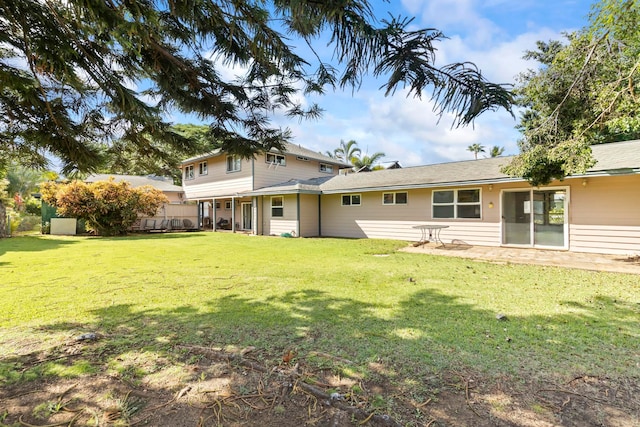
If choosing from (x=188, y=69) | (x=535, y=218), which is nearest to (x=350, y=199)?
(x=535, y=218)

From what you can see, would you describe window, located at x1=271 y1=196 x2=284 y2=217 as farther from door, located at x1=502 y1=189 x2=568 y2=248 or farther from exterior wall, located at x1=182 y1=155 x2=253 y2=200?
door, located at x1=502 y1=189 x2=568 y2=248

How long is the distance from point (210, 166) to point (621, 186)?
19.8 meters

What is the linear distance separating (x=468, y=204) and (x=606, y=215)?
149 inches

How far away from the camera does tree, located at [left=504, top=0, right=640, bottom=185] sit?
13.0ft

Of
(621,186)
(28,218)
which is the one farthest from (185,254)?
(28,218)

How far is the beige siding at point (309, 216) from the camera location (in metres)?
15.4

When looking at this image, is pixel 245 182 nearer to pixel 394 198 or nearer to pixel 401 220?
pixel 394 198

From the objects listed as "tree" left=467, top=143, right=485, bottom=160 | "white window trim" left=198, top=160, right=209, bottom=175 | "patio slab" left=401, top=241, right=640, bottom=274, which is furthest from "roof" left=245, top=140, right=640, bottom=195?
"tree" left=467, top=143, right=485, bottom=160

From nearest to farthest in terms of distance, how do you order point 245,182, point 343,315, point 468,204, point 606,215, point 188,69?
point 188,69 < point 343,315 < point 606,215 < point 468,204 < point 245,182

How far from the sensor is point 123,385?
2.29 m

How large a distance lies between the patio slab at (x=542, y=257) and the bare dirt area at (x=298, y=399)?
601 cm

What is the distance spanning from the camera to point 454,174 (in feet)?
39.3

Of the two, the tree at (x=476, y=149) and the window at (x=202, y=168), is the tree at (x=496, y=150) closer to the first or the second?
the tree at (x=476, y=149)

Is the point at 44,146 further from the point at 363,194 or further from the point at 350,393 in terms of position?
the point at 363,194
